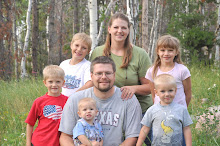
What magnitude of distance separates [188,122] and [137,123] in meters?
0.61

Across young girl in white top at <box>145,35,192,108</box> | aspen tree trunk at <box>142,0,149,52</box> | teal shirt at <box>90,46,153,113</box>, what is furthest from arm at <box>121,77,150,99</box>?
aspen tree trunk at <box>142,0,149,52</box>

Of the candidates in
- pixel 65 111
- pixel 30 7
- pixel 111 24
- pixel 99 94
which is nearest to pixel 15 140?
pixel 65 111

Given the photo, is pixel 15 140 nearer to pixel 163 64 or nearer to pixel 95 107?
pixel 95 107

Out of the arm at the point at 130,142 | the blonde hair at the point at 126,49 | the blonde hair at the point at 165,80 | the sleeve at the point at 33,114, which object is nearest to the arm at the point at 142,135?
the arm at the point at 130,142

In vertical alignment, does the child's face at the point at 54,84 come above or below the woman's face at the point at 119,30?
below

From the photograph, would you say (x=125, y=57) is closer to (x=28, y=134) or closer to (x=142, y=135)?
(x=142, y=135)

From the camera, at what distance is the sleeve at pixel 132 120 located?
3.12 metres

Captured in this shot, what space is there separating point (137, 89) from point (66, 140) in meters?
1.14

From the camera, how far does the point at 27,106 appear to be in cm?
619

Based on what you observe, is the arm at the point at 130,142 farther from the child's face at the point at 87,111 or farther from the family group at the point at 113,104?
the child's face at the point at 87,111

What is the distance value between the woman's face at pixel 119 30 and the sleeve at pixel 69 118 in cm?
112

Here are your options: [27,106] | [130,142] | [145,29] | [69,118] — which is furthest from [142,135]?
[145,29]

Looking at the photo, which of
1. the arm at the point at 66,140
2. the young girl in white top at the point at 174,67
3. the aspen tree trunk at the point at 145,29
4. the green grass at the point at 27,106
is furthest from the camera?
the aspen tree trunk at the point at 145,29

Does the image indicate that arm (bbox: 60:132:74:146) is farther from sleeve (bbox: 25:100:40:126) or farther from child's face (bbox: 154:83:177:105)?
child's face (bbox: 154:83:177:105)
